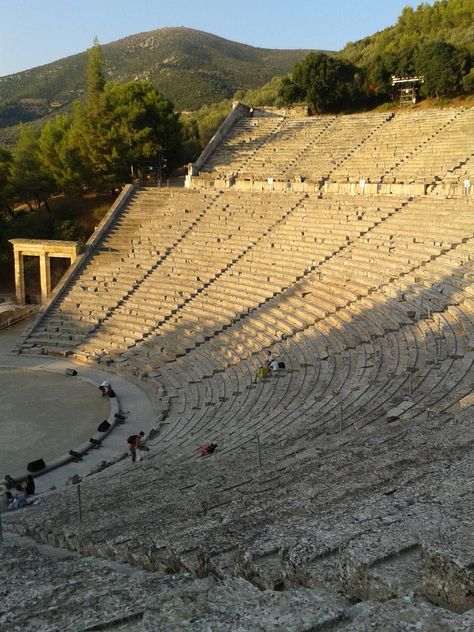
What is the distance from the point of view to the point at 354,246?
18641 mm

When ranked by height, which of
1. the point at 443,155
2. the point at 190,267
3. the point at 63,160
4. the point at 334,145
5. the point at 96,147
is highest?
the point at 96,147

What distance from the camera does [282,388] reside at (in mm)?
13375

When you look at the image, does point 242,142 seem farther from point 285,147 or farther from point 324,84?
point 324,84

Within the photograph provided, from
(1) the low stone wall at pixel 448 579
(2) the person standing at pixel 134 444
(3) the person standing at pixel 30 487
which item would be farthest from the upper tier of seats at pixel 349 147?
(1) the low stone wall at pixel 448 579

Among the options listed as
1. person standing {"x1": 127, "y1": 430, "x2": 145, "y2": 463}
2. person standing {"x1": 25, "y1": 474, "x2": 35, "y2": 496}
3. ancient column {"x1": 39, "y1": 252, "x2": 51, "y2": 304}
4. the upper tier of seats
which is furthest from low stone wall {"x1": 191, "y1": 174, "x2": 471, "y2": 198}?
person standing {"x1": 25, "y1": 474, "x2": 35, "y2": 496}

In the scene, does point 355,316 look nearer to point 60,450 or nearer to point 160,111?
point 60,450

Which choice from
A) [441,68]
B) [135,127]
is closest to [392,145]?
[441,68]

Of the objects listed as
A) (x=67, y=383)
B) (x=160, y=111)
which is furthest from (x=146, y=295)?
(x=160, y=111)

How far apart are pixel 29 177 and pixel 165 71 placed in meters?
60.1

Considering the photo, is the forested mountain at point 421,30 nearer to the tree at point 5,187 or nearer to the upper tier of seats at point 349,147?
the upper tier of seats at point 349,147

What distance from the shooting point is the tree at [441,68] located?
3169cm

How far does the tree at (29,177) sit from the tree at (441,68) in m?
19.8

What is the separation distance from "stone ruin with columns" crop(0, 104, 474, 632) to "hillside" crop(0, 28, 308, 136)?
1828 inches

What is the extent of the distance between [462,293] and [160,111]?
21.8 meters
